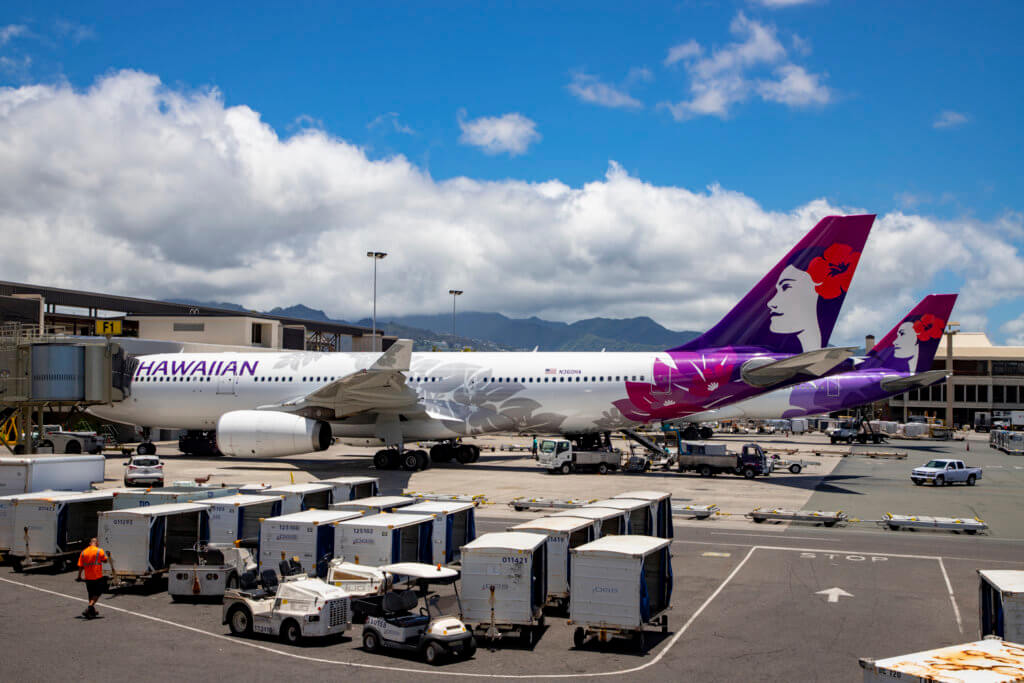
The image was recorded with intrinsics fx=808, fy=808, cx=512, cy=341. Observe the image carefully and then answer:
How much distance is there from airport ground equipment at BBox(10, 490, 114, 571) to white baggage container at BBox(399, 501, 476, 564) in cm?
733

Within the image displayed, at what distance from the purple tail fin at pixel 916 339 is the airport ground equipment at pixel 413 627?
52007 millimetres

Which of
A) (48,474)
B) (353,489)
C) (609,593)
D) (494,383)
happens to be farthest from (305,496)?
(494,383)

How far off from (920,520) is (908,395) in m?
91.2

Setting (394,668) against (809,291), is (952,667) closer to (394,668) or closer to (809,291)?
(394,668)

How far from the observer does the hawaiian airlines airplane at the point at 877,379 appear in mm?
51500

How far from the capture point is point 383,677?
11461mm

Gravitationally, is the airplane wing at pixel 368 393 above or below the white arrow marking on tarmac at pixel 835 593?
above

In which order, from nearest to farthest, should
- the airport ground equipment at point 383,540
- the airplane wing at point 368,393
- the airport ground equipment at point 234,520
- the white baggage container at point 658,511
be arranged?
the airport ground equipment at point 383,540 → the airport ground equipment at point 234,520 → the white baggage container at point 658,511 → the airplane wing at point 368,393

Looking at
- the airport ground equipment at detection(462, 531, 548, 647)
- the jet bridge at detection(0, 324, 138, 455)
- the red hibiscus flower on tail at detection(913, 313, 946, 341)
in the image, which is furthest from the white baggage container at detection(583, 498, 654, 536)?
the red hibiscus flower on tail at detection(913, 313, 946, 341)

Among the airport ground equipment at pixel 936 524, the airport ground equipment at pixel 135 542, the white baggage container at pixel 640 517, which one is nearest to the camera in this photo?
the airport ground equipment at pixel 135 542

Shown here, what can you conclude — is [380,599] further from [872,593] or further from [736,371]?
[736,371]

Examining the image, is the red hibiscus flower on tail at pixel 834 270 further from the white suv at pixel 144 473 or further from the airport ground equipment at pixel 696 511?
the white suv at pixel 144 473

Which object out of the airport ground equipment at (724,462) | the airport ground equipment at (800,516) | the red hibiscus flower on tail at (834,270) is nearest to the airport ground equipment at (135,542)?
the airport ground equipment at (800,516)

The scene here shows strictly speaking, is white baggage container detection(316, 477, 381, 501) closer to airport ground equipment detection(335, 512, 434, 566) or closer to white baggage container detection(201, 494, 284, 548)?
white baggage container detection(201, 494, 284, 548)
